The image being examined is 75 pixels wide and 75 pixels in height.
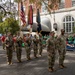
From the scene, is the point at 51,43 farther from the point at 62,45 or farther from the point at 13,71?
the point at 13,71

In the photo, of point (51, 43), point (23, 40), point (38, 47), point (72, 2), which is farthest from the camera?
point (72, 2)

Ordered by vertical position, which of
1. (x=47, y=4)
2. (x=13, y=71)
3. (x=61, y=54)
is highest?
(x=47, y=4)

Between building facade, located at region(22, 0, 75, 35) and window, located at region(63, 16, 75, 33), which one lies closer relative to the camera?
window, located at region(63, 16, 75, 33)

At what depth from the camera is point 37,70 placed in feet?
38.0

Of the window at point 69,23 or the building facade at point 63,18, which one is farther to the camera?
the building facade at point 63,18

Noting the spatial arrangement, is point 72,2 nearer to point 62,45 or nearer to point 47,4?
point 47,4

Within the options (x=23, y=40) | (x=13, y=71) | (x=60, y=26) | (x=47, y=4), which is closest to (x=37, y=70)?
(x=13, y=71)

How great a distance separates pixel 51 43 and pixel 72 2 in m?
31.8

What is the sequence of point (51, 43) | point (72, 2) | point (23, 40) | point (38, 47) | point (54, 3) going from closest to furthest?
point (51, 43), point (23, 40), point (38, 47), point (54, 3), point (72, 2)

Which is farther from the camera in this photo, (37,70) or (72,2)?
(72,2)

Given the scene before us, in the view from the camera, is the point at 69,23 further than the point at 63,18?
No

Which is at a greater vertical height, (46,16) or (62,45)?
(46,16)

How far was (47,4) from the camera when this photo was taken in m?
20.6

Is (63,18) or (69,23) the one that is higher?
(63,18)
